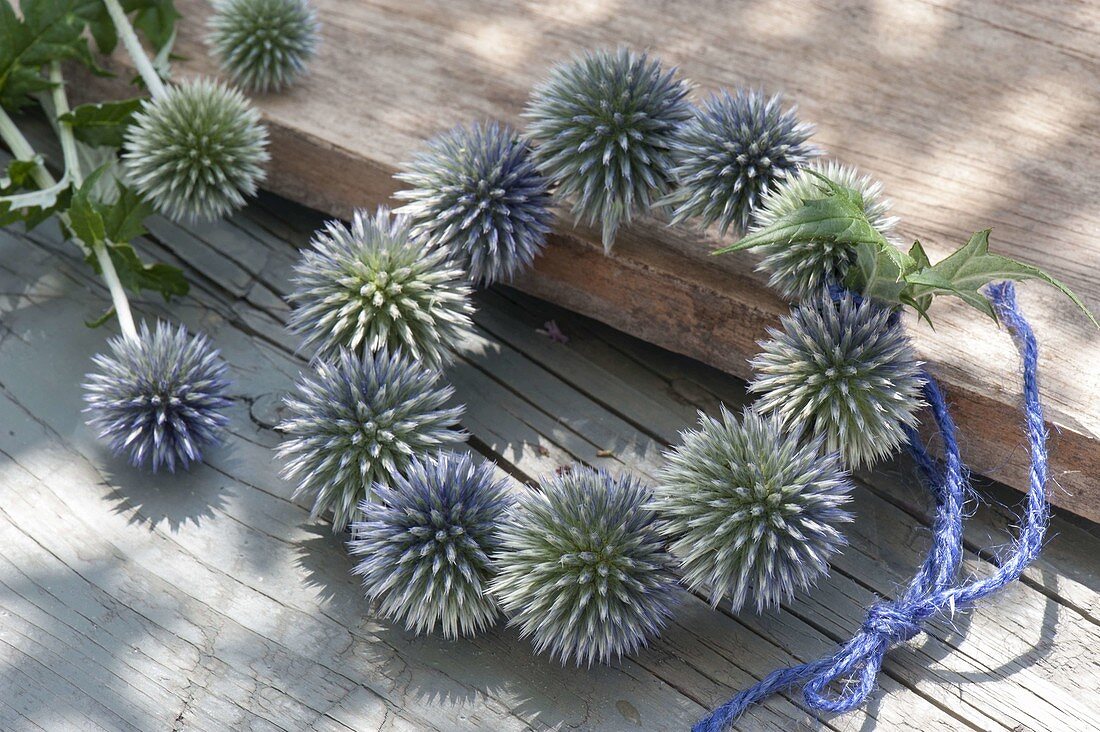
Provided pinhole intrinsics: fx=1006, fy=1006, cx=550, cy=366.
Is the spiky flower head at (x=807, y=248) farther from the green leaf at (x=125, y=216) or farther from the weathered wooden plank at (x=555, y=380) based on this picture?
the green leaf at (x=125, y=216)

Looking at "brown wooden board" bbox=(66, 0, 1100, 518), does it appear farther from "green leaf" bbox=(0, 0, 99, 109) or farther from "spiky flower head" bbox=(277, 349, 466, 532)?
"spiky flower head" bbox=(277, 349, 466, 532)

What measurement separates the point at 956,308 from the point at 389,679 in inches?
55.4

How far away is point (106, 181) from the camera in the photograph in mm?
2678

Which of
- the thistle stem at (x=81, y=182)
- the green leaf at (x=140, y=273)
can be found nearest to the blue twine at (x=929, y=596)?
the thistle stem at (x=81, y=182)

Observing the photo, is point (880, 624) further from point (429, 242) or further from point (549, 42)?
point (549, 42)

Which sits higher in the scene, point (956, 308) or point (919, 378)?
point (956, 308)

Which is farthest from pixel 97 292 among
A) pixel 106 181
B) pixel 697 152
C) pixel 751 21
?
pixel 751 21

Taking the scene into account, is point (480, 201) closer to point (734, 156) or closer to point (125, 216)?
point (734, 156)

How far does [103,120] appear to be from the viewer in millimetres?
2529

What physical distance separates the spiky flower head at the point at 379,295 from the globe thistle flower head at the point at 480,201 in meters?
0.06

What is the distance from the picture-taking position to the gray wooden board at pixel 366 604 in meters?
1.83

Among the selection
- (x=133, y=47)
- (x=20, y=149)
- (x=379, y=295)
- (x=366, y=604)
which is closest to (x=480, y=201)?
(x=379, y=295)

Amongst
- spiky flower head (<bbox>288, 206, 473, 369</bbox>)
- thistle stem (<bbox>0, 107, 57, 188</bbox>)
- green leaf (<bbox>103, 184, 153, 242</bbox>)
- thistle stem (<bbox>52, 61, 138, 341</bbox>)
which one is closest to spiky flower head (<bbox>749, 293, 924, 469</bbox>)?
spiky flower head (<bbox>288, 206, 473, 369</bbox>)

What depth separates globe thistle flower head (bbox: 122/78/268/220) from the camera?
2363 millimetres
